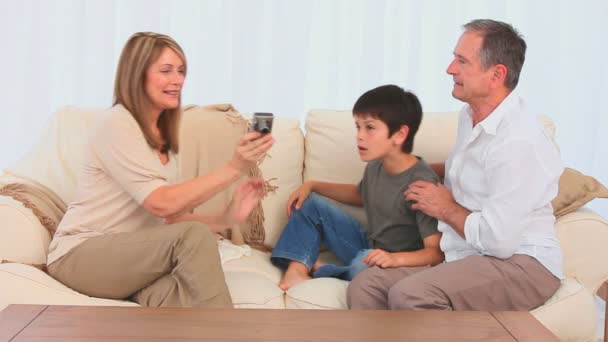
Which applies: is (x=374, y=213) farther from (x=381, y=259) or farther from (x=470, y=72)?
(x=470, y=72)

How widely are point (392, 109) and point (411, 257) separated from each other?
0.48m

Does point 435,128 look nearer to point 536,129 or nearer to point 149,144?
point 536,129

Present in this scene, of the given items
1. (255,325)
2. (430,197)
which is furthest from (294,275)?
(255,325)

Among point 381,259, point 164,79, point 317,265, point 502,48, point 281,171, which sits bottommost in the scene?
point 317,265

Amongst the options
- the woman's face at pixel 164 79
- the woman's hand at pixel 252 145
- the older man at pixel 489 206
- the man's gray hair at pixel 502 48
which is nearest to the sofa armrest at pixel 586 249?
the older man at pixel 489 206

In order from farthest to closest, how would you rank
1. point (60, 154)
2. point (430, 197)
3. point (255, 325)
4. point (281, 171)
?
point (281, 171) → point (60, 154) → point (430, 197) → point (255, 325)

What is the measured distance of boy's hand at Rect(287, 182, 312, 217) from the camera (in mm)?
2920

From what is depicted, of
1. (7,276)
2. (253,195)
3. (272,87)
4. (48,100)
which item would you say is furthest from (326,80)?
(7,276)

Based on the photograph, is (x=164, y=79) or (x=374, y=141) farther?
(x=374, y=141)

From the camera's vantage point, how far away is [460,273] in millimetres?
2420

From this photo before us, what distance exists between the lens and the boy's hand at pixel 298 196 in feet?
9.58

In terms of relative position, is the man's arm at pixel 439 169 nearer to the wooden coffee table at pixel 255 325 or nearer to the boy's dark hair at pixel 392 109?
the boy's dark hair at pixel 392 109

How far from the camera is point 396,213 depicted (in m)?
2.76

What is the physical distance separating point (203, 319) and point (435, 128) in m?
1.42
